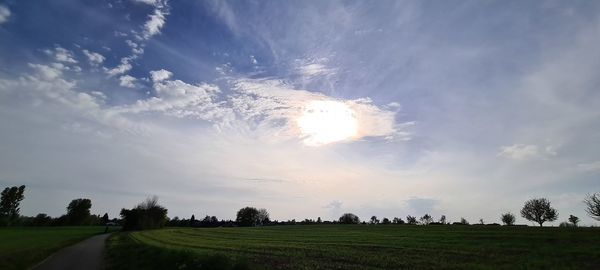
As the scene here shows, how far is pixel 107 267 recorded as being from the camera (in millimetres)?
25953

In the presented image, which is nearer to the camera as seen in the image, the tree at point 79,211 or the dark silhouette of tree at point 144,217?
the dark silhouette of tree at point 144,217

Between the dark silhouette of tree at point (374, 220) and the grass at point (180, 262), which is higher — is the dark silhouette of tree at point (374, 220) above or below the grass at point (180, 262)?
above

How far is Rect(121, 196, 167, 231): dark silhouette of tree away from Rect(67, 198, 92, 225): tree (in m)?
52.2

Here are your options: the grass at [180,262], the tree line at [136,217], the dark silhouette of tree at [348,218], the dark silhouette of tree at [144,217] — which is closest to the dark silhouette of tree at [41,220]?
the tree line at [136,217]

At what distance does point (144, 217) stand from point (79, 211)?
6372 centimetres

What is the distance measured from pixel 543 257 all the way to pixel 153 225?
115178mm

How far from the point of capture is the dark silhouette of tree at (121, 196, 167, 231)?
120 metres

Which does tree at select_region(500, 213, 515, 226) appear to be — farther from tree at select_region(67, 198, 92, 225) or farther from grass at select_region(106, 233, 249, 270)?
tree at select_region(67, 198, 92, 225)

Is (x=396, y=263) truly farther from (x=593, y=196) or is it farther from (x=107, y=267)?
(x=593, y=196)

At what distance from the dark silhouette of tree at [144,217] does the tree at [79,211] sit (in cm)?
5215

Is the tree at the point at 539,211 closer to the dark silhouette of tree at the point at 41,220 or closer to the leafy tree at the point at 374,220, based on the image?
the leafy tree at the point at 374,220

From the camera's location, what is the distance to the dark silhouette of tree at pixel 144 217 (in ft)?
393

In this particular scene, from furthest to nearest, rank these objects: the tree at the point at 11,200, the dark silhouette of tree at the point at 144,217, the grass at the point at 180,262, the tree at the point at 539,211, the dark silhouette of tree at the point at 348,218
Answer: the dark silhouette of tree at the point at 348,218
the tree at the point at 11,200
the dark silhouette of tree at the point at 144,217
the tree at the point at 539,211
the grass at the point at 180,262

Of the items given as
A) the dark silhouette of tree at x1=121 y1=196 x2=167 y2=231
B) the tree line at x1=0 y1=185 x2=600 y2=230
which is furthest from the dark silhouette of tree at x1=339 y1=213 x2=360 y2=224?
the dark silhouette of tree at x1=121 y1=196 x2=167 y2=231
